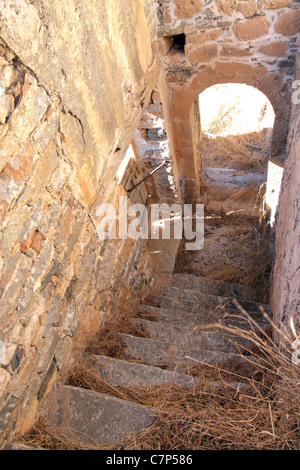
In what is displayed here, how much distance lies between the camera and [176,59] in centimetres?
492

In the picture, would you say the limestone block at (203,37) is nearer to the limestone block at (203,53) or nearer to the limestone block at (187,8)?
the limestone block at (203,53)

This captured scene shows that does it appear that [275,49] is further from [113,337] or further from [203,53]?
[113,337]

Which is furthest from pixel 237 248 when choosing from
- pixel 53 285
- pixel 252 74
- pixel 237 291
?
pixel 53 285

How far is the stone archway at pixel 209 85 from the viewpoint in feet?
15.9

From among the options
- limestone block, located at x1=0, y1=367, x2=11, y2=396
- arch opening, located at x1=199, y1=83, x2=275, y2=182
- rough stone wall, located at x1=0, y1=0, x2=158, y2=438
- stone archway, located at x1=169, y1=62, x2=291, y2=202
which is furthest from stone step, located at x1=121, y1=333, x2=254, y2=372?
arch opening, located at x1=199, y1=83, x2=275, y2=182

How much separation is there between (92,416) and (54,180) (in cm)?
140

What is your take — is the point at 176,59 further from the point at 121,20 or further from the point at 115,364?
the point at 115,364

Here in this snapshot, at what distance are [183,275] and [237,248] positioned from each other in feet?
3.41

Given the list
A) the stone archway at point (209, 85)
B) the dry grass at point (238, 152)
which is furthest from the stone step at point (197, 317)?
the dry grass at point (238, 152)

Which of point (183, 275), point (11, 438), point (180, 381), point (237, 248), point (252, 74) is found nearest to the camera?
point (11, 438)

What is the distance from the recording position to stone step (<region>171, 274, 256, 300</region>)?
498 centimetres

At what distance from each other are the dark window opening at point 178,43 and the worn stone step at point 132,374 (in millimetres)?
3884

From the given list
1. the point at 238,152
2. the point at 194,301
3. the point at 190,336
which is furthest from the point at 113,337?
the point at 238,152

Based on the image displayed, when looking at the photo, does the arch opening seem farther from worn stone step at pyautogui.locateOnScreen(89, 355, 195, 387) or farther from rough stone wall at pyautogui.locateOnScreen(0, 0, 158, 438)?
worn stone step at pyautogui.locateOnScreen(89, 355, 195, 387)
